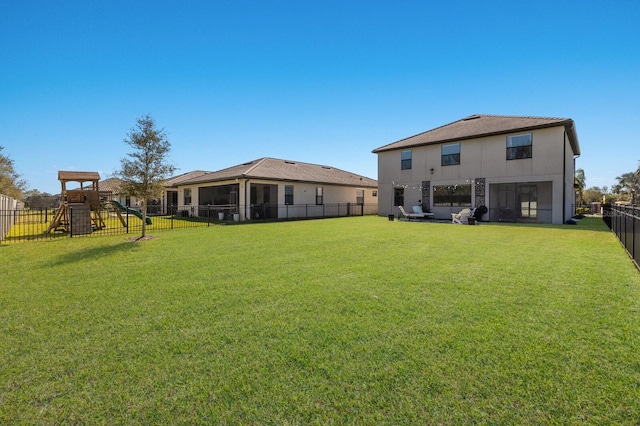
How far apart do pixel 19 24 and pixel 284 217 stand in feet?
49.1

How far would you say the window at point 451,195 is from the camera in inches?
716

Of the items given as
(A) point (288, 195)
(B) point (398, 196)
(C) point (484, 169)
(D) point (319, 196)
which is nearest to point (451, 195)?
(C) point (484, 169)

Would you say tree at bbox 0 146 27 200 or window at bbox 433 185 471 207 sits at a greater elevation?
tree at bbox 0 146 27 200

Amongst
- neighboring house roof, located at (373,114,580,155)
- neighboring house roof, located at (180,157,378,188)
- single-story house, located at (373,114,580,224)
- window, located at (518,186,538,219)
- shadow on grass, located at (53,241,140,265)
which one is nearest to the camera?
shadow on grass, located at (53,241,140,265)

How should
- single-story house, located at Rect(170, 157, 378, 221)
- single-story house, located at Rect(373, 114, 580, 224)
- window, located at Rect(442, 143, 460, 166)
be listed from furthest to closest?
1. single-story house, located at Rect(170, 157, 378, 221)
2. window, located at Rect(442, 143, 460, 166)
3. single-story house, located at Rect(373, 114, 580, 224)

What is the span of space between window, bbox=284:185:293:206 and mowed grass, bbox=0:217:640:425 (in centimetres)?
1534

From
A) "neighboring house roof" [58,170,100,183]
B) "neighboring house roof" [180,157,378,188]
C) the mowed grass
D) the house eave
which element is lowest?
the mowed grass

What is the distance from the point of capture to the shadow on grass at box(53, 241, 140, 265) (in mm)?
6819

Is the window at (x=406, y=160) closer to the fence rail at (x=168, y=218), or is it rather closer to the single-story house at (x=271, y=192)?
the single-story house at (x=271, y=192)

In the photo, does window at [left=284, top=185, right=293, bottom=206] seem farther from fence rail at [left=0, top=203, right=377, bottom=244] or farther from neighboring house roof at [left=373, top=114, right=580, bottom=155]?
neighboring house roof at [left=373, top=114, right=580, bottom=155]

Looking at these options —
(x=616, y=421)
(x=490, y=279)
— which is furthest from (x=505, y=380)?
(x=490, y=279)

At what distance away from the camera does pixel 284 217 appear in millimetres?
20672

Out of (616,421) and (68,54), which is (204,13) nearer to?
(68,54)

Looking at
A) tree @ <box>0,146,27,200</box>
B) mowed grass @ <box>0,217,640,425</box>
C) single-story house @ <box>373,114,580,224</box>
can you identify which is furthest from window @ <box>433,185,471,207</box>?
tree @ <box>0,146,27,200</box>
